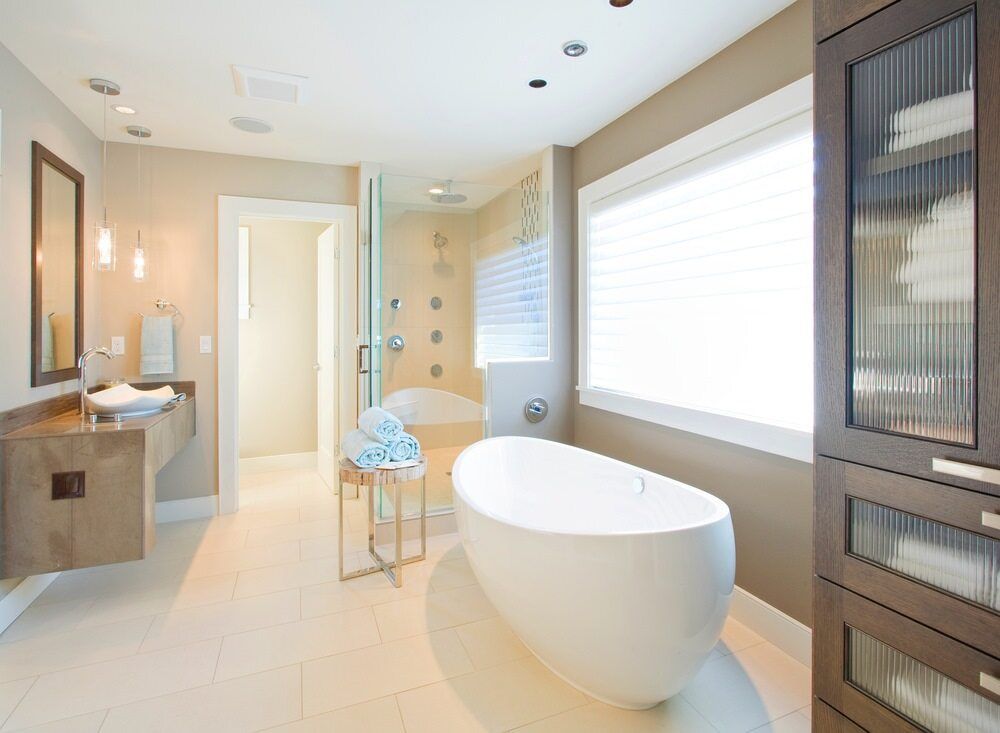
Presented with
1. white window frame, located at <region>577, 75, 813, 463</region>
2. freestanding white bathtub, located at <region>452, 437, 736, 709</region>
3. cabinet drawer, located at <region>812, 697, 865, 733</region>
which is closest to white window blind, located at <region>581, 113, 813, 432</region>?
white window frame, located at <region>577, 75, 813, 463</region>

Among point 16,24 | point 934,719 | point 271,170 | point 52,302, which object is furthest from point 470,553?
point 271,170

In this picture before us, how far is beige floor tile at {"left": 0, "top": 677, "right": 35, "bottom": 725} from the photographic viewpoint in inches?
68.2

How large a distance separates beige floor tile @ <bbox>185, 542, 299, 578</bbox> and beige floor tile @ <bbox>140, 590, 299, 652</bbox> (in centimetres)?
38

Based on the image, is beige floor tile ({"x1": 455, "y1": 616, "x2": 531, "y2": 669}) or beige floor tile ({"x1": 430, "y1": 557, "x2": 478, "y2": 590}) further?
beige floor tile ({"x1": 430, "y1": 557, "x2": 478, "y2": 590})

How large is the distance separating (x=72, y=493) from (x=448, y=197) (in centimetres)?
248

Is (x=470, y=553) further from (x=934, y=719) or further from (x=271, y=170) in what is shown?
(x=271, y=170)

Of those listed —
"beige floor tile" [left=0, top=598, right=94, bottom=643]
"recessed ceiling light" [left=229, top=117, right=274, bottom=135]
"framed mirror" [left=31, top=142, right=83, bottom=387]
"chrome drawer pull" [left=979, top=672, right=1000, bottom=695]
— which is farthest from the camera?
"recessed ceiling light" [left=229, top=117, right=274, bottom=135]

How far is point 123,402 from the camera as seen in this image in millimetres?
2717

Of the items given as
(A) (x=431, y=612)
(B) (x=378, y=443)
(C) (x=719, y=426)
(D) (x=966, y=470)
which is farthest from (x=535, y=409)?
(D) (x=966, y=470)

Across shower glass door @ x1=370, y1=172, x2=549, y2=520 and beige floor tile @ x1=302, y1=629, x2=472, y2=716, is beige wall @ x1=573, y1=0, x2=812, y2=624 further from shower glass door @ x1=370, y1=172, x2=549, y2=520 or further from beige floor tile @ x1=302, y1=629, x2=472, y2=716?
beige floor tile @ x1=302, y1=629, x2=472, y2=716

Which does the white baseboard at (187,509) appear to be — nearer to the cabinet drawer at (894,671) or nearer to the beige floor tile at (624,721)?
the beige floor tile at (624,721)

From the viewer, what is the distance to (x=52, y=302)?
2658 mm

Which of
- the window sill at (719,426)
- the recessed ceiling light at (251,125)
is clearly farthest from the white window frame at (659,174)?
the recessed ceiling light at (251,125)

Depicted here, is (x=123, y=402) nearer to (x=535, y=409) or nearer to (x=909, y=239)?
(x=535, y=409)
